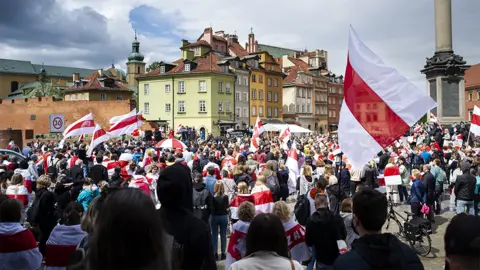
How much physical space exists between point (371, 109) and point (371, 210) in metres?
3.42

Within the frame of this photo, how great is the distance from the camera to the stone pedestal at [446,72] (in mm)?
33625

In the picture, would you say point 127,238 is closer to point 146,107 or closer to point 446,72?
point 446,72

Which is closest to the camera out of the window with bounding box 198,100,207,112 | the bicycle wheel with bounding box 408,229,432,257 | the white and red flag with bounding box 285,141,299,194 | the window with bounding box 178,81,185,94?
the bicycle wheel with bounding box 408,229,432,257

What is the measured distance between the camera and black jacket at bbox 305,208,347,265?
20.1 ft

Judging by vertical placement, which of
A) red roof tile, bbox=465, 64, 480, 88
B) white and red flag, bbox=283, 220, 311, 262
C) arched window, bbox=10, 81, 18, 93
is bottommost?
white and red flag, bbox=283, 220, 311, 262

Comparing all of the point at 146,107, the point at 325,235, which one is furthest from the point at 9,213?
the point at 146,107

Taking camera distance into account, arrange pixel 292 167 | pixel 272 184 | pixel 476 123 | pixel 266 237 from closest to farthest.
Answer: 1. pixel 266 237
2. pixel 272 184
3. pixel 292 167
4. pixel 476 123

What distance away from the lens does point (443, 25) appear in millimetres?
34500

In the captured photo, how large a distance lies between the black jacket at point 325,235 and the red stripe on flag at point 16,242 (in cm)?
368

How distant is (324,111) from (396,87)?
93675 mm

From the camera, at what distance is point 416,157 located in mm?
20938

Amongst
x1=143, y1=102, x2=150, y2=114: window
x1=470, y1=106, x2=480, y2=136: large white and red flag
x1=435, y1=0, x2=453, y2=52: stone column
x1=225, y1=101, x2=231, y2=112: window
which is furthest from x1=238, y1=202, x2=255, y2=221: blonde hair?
x1=143, y1=102, x2=150, y2=114: window

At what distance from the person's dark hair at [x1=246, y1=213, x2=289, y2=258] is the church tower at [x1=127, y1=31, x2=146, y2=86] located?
13285 cm

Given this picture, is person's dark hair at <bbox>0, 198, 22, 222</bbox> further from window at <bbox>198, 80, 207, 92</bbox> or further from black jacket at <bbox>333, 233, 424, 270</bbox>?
window at <bbox>198, 80, 207, 92</bbox>
